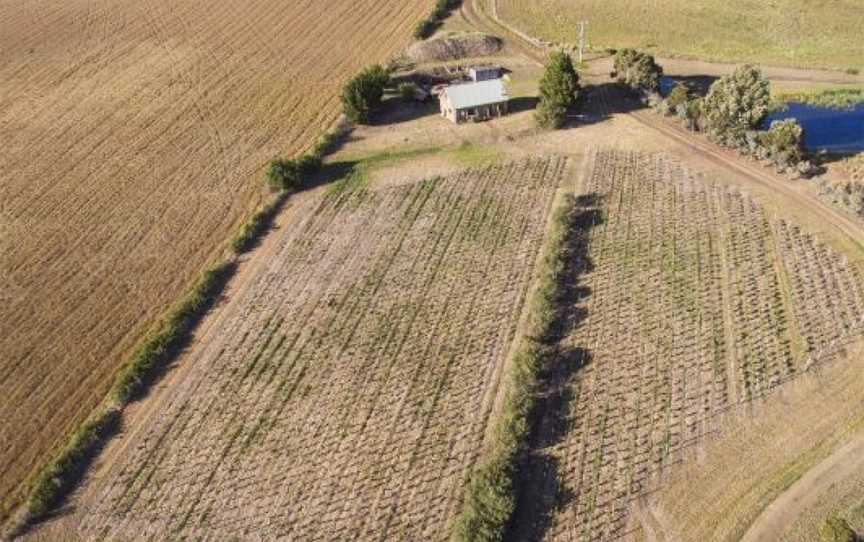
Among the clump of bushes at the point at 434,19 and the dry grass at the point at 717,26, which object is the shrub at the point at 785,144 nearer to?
the dry grass at the point at 717,26

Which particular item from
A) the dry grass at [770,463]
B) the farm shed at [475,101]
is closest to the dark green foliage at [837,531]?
the dry grass at [770,463]

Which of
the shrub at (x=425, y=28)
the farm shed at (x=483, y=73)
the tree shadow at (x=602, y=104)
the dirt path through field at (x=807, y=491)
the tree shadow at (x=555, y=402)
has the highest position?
the shrub at (x=425, y=28)

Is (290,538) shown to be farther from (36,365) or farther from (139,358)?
(36,365)

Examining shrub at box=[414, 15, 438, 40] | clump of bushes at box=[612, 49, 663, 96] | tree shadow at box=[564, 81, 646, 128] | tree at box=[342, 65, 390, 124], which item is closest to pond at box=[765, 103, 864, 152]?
clump of bushes at box=[612, 49, 663, 96]

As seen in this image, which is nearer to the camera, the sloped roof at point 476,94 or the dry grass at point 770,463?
the dry grass at point 770,463

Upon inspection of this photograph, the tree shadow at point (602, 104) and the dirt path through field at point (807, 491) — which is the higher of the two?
the tree shadow at point (602, 104)

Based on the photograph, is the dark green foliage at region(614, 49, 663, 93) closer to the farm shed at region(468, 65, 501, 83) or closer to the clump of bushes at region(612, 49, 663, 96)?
the clump of bushes at region(612, 49, 663, 96)
